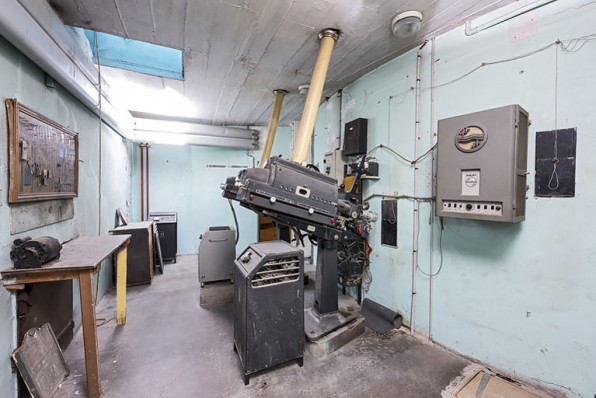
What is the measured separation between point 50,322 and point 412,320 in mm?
3087

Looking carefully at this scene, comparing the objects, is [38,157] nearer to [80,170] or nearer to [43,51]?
[43,51]

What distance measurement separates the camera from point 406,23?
6.07ft

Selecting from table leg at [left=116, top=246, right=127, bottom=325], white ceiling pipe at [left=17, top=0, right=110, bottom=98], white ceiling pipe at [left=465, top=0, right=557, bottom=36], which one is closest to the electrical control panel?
white ceiling pipe at [left=465, top=0, right=557, bottom=36]

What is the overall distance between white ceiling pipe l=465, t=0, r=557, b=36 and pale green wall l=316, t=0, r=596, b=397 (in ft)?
0.11

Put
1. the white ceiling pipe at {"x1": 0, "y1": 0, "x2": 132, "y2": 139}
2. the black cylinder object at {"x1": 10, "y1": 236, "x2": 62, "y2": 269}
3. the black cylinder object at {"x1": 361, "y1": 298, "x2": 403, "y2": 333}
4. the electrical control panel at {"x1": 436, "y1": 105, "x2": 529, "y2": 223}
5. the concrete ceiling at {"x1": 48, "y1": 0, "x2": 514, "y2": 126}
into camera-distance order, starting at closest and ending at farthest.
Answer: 1. the white ceiling pipe at {"x1": 0, "y1": 0, "x2": 132, "y2": 139}
2. the black cylinder object at {"x1": 10, "y1": 236, "x2": 62, "y2": 269}
3. the electrical control panel at {"x1": 436, "y1": 105, "x2": 529, "y2": 223}
4. the concrete ceiling at {"x1": 48, "y1": 0, "x2": 514, "y2": 126}
5. the black cylinder object at {"x1": 361, "y1": 298, "x2": 403, "y2": 333}

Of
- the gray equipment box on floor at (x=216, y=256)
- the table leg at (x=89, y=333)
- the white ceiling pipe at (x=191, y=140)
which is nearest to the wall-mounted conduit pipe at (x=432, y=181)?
the gray equipment box on floor at (x=216, y=256)

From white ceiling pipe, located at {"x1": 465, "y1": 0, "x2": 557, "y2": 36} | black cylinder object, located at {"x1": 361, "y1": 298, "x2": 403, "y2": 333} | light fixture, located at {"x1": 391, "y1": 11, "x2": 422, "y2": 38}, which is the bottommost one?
black cylinder object, located at {"x1": 361, "y1": 298, "x2": 403, "y2": 333}

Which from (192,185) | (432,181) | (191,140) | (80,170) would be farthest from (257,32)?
(192,185)

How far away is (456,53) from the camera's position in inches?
79.1

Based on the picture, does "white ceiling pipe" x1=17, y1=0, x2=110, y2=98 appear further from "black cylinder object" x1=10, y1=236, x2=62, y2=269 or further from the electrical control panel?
the electrical control panel

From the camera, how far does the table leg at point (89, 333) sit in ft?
4.87

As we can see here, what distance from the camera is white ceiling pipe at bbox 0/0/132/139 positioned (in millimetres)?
1299

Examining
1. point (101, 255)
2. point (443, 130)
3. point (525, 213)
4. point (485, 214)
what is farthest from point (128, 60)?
point (525, 213)

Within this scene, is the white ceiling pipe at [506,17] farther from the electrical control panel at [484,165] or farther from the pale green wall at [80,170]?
the pale green wall at [80,170]
